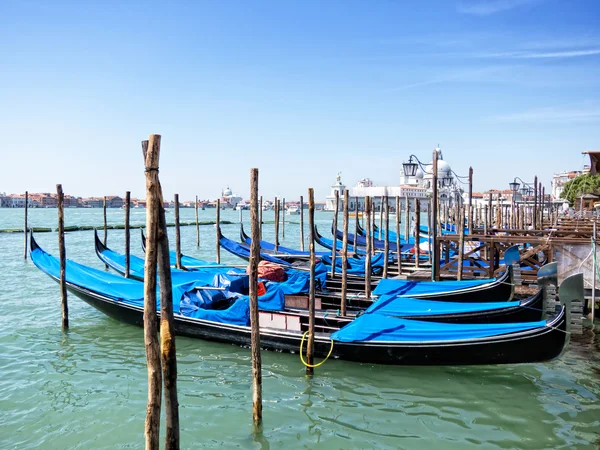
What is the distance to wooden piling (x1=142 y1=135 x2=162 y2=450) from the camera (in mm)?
2881

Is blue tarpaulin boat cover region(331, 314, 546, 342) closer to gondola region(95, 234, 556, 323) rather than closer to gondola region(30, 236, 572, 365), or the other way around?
gondola region(30, 236, 572, 365)

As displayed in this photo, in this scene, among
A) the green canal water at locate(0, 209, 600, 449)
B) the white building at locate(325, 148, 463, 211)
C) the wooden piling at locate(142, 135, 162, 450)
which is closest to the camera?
the wooden piling at locate(142, 135, 162, 450)

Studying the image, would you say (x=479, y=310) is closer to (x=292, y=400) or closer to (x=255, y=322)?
(x=292, y=400)

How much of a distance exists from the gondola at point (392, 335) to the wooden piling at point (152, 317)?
3.07 m

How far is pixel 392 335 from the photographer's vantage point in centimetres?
551

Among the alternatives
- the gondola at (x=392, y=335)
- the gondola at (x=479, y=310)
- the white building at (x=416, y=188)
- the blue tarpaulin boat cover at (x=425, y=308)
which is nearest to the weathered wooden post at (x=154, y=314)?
the gondola at (x=392, y=335)

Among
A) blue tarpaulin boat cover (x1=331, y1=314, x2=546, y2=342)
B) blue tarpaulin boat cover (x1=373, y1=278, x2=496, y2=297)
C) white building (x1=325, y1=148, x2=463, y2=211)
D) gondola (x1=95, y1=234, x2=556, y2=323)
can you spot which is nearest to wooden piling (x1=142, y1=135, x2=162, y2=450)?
blue tarpaulin boat cover (x1=331, y1=314, x2=546, y2=342)

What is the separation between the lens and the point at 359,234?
18.0m

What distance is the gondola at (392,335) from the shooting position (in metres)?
4.93

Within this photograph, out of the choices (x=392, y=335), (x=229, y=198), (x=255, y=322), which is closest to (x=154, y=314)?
(x=255, y=322)

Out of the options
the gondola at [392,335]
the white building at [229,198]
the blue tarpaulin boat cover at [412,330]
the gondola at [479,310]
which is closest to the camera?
the gondola at [392,335]

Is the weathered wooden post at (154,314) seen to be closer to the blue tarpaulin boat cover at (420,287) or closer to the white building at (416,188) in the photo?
the blue tarpaulin boat cover at (420,287)

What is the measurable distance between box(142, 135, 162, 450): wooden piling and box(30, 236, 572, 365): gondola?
10.1ft

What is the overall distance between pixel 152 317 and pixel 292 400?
2.38 m
